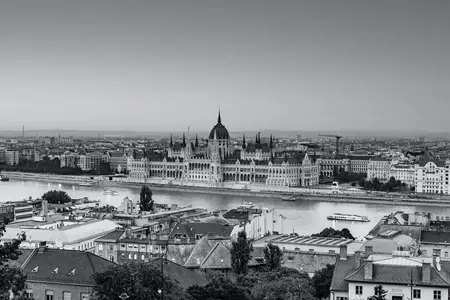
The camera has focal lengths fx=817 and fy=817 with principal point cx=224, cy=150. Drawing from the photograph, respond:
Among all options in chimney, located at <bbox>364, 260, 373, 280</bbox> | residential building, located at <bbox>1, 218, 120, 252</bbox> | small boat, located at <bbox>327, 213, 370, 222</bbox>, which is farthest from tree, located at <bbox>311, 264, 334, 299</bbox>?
small boat, located at <bbox>327, 213, 370, 222</bbox>

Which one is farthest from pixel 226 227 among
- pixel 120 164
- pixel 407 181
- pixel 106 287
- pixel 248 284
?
pixel 120 164

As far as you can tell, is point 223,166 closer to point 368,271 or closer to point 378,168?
point 378,168

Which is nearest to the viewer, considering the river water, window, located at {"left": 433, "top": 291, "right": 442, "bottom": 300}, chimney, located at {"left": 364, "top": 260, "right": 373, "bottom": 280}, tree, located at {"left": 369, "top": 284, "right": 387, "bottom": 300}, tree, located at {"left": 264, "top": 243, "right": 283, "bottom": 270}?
tree, located at {"left": 369, "top": 284, "right": 387, "bottom": 300}

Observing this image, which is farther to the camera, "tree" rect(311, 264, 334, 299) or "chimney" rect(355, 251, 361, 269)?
"tree" rect(311, 264, 334, 299)

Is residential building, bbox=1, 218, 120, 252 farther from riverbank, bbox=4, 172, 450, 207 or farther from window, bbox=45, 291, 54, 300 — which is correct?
riverbank, bbox=4, 172, 450, 207

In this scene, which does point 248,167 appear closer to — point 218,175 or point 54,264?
point 218,175

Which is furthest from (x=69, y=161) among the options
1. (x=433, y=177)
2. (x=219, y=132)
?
(x=433, y=177)

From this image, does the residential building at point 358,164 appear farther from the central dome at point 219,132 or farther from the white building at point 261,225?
the white building at point 261,225

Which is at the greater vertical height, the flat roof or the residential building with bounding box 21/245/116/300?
the residential building with bounding box 21/245/116/300
